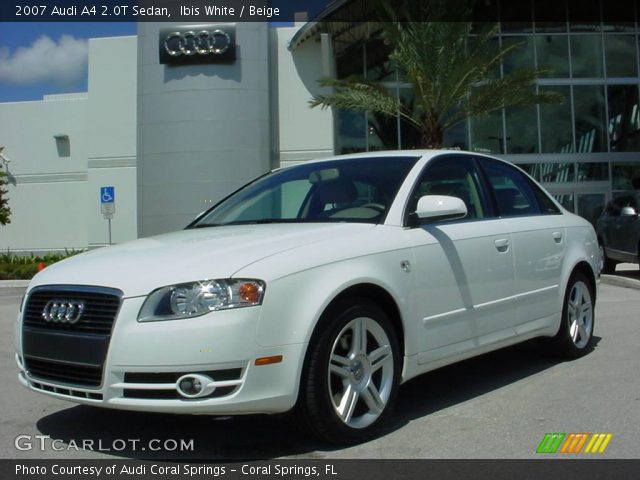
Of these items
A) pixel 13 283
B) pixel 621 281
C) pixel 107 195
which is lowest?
pixel 13 283

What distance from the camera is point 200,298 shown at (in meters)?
3.43

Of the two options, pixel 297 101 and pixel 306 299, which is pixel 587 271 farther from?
pixel 297 101

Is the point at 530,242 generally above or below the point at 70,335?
above

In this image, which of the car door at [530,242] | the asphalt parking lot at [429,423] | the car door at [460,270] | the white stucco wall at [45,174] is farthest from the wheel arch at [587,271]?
the white stucco wall at [45,174]

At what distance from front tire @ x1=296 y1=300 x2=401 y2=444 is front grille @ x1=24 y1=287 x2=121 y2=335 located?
1.00 m

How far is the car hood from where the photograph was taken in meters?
3.50

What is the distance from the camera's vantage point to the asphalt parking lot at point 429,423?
12.6ft

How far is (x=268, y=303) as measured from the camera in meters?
Answer: 3.45

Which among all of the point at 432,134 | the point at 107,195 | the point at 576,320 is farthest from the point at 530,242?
the point at 107,195

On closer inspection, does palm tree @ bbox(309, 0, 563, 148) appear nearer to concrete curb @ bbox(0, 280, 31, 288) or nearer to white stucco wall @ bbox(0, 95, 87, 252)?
concrete curb @ bbox(0, 280, 31, 288)

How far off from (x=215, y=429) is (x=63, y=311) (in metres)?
1.18

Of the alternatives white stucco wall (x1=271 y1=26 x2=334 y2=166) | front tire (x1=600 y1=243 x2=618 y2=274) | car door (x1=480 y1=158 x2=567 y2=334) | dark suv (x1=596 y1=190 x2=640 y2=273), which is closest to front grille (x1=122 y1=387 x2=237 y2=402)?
car door (x1=480 y1=158 x2=567 y2=334)

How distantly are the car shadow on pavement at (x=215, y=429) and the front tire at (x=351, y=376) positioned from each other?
169 millimetres

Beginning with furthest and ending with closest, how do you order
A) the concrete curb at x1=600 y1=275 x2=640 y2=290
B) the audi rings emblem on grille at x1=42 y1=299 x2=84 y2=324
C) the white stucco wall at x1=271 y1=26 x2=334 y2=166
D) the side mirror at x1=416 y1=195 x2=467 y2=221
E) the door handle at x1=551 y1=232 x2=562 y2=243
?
the white stucco wall at x1=271 y1=26 x2=334 y2=166 < the concrete curb at x1=600 y1=275 x2=640 y2=290 < the door handle at x1=551 y1=232 x2=562 y2=243 < the side mirror at x1=416 y1=195 x2=467 y2=221 < the audi rings emblem on grille at x1=42 y1=299 x2=84 y2=324
